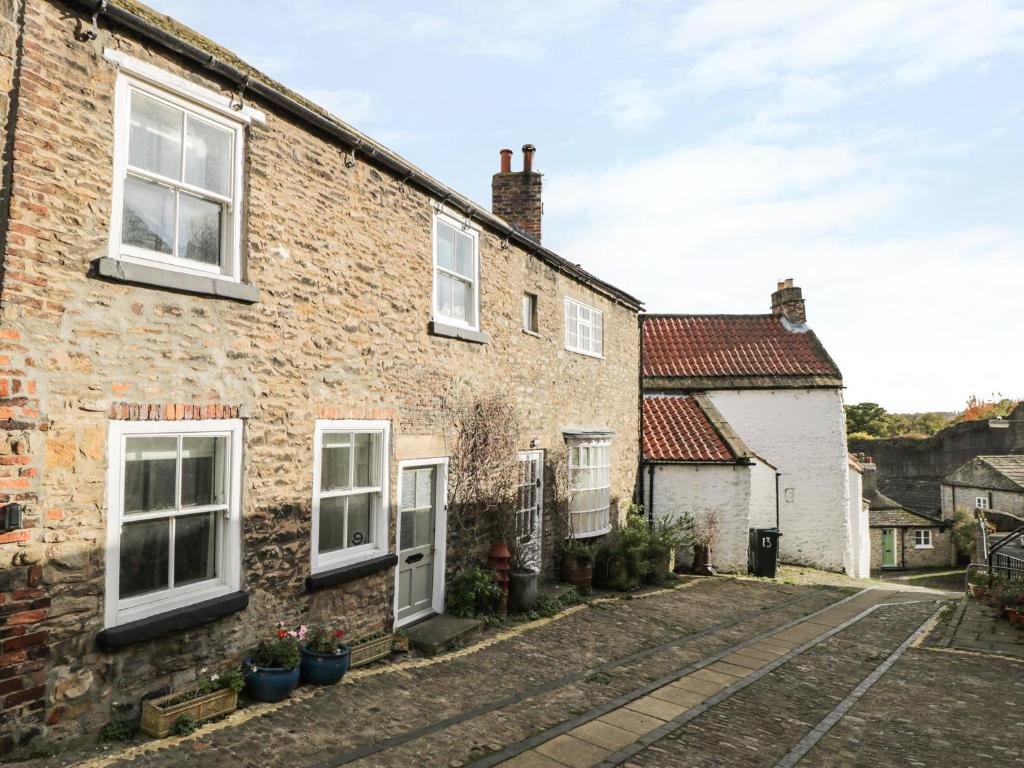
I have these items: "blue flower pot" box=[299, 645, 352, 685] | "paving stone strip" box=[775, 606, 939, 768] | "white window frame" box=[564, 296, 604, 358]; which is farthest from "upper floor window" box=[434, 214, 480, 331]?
"paving stone strip" box=[775, 606, 939, 768]

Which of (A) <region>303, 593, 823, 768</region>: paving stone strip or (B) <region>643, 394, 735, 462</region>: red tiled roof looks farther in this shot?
(B) <region>643, 394, 735, 462</region>: red tiled roof

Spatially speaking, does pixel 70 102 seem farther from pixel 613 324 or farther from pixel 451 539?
pixel 613 324

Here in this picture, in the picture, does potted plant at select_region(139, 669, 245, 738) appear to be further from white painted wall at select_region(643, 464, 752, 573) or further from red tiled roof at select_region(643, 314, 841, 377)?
red tiled roof at select_region(643, 314, 841, 377)

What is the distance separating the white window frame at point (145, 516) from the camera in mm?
5137

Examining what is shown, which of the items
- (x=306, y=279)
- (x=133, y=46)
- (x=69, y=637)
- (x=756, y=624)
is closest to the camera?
Answer: (x=69, y=637)

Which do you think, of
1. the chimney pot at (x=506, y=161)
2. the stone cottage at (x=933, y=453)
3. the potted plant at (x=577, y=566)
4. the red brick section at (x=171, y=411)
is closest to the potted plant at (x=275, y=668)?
the red brick section at (x=171, y=411)

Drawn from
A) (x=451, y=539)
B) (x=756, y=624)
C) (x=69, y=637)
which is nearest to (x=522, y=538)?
(x=451, y=539)

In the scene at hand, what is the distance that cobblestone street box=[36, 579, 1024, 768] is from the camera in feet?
17.7

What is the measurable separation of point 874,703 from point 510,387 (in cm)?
642

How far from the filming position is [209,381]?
19.3ft

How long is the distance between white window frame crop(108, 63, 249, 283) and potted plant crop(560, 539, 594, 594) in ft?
26.8

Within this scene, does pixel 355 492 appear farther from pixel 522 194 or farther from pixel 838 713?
pixel 522 194

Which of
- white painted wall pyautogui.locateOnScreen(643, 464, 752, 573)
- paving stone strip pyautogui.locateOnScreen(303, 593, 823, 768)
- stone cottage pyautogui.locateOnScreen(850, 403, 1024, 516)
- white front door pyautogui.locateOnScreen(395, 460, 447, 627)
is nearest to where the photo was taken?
paving stone strip pyautogui.locateOnScreen(303, 593, 823, 768)

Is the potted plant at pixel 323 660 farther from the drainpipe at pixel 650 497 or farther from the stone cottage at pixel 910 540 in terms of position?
the stone cottage at pixel 910 540
